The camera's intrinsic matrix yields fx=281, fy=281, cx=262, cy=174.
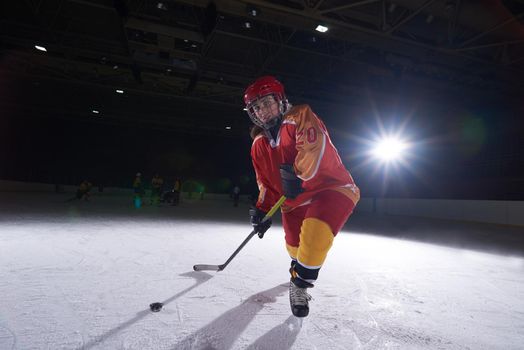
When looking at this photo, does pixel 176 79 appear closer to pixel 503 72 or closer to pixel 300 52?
pixel 300 52

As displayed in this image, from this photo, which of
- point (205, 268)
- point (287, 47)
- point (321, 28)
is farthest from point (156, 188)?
point (205, 268)

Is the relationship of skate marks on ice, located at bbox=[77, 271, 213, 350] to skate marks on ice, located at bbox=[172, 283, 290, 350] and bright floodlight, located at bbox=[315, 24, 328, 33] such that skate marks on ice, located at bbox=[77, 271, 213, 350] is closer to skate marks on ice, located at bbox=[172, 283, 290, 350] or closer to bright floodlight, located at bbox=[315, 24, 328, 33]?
skate marks on ice, located at bbox=[172, 283, 290, 350]

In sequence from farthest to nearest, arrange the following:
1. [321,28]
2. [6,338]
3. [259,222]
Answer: [321,28]
[259,222]
[6,338]

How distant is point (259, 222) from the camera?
230cm

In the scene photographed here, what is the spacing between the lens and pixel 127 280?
2.26 metres

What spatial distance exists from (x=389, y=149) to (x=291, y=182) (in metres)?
12.7

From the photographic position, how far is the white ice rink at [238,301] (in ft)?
4.70

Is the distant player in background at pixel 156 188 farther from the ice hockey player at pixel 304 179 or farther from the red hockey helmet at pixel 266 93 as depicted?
the red hockey helmet at pixel 266 93

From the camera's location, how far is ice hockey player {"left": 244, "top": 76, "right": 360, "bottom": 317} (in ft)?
5.57

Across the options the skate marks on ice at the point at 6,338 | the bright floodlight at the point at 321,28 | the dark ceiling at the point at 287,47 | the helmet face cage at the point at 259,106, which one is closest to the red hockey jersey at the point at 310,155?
the helmet face cage at the point at 259,106

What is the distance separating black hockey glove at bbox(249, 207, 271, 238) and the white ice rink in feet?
1.45

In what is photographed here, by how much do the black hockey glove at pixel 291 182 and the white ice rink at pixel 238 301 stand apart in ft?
2.49

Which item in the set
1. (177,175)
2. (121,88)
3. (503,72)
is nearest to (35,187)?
(177,175)

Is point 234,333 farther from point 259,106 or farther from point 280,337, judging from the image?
point 259,106
